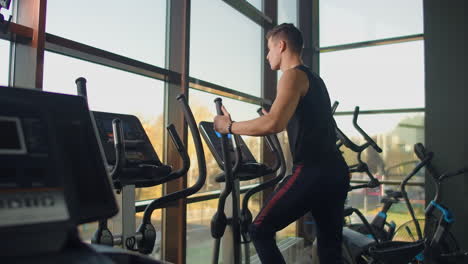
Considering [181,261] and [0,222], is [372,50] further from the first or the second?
[0,222]

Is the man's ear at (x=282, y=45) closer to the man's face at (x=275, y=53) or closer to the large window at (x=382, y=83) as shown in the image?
the man's face at (x=275, y=53)

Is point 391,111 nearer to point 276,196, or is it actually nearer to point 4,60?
point 276,196

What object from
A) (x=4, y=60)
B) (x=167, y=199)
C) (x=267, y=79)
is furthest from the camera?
(x=267, y=79)

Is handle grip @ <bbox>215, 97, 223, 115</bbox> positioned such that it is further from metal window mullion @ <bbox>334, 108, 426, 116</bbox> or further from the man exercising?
metal window mullion @ <bbox>334, 108, 426, 116</bbox>

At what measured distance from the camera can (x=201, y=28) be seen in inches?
136

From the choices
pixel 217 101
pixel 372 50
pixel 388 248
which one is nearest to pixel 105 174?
pixel 217 101

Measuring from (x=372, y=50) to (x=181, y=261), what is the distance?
3821 mm

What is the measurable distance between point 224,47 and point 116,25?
4.77 ft

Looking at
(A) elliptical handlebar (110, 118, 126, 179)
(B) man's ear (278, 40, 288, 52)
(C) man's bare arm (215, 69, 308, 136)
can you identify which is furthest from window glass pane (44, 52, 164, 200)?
(B) man's ear (278, 40, 288, 52)

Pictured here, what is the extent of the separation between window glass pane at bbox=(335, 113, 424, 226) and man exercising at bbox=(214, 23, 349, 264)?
126 inches

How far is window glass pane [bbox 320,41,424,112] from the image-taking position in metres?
4.83

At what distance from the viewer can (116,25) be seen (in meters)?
2.59

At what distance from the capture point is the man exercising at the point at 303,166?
5.98ft

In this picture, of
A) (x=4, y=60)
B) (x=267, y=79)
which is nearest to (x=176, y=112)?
(x=4, y=60)
